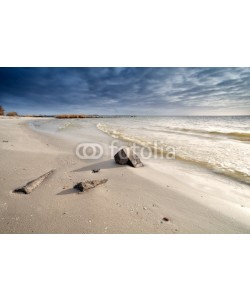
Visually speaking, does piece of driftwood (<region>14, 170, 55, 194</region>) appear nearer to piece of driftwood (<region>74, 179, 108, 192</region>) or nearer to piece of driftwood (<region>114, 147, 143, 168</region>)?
piece of driftwood (<region>74, 179, 108, 192</region>)

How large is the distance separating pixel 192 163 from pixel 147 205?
328 centimetres

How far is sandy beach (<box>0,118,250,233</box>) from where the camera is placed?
199 centimetres

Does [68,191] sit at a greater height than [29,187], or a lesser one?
lesser

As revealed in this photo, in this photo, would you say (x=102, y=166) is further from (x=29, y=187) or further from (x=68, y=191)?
(x=29, y=187)

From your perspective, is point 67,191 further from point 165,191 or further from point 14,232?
point 165,191

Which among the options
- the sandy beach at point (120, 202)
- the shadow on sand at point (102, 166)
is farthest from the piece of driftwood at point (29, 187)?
the shadow on sand at point (102, 166)

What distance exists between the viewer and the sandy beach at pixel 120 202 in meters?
1.99

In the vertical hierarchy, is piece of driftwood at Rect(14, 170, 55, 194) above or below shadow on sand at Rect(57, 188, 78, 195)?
above

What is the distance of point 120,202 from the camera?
249 centimetres

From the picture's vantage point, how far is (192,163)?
5070 mm
